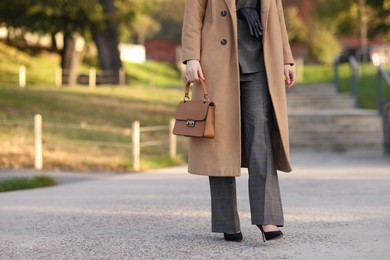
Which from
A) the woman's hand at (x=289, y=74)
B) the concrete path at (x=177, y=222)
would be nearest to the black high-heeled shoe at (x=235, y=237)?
the concrete path at (x=177, y=222)

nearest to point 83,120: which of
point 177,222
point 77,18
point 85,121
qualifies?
point 85,121

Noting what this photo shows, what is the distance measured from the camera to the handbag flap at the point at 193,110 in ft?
16.3

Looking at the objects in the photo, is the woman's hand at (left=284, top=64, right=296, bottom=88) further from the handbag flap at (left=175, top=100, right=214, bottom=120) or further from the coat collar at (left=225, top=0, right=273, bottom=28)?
the handbag flap at (left=175, top=100, right=214, bottom=120)

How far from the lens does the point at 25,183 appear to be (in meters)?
10.1

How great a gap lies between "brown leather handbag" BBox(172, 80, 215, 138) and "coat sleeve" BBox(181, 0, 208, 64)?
0.60ft

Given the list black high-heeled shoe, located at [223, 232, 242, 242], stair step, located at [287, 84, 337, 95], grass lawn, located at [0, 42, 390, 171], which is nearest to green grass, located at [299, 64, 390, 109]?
grass lawn, located at [0, 42, 390, 171]

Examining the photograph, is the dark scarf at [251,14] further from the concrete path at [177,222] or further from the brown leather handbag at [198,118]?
the concrete path at [177,222]

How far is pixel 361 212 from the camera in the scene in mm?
6605

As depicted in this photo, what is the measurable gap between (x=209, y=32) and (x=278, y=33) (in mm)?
402

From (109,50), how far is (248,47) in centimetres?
2947

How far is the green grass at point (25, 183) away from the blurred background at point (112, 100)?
11.3 ft

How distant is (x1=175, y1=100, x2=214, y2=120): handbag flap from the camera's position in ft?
16.3

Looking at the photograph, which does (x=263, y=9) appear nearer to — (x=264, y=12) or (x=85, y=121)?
(x=264, y=12)

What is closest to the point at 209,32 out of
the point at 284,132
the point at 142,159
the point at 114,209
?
the point at 284,132
